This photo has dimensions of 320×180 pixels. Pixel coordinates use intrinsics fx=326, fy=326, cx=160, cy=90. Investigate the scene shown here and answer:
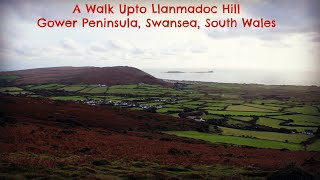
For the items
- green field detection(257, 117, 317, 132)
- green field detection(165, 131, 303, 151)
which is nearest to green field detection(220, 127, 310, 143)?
green field detection(165, 131, 303, 151)

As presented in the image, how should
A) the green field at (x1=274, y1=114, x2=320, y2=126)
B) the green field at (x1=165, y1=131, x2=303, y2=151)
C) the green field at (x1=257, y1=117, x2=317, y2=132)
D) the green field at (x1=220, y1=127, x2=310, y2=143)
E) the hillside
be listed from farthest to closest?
the green field at (x1=274, y1=114, x2=320, y2=126), the green field at (x1=257, y1=117, x2=317, y2=132), the green field at (x1=220, y1=127, x2=310, y2=143), the green field at (x1=165, y1=131, x2=303, y2=151), the hillside

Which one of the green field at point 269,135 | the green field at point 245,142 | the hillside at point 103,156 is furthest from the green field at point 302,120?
the hillside at point 103,156

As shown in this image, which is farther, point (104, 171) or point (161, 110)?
point (161, 110)

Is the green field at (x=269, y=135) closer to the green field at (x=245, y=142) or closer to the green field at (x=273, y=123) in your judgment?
the green field at (x=245, y=142)

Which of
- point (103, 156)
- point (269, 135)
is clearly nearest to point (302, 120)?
point (269, 135)

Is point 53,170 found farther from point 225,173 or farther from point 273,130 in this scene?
point 273,130

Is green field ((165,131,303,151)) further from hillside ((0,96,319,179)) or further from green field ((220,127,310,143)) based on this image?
hillside ((0,96,319,179))

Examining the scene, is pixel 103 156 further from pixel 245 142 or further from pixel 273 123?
pixel 273 123

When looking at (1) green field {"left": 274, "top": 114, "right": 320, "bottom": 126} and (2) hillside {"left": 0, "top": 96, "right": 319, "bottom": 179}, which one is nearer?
(2) hillside {"left": 0, "top": 96, "right": 319, "bottom": 179}

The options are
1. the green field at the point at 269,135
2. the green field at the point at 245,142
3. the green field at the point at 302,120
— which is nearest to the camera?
the green field at the point at 245,142

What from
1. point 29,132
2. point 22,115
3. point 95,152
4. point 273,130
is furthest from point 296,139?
point 22,115

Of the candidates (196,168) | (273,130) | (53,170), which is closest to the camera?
(53,170)
